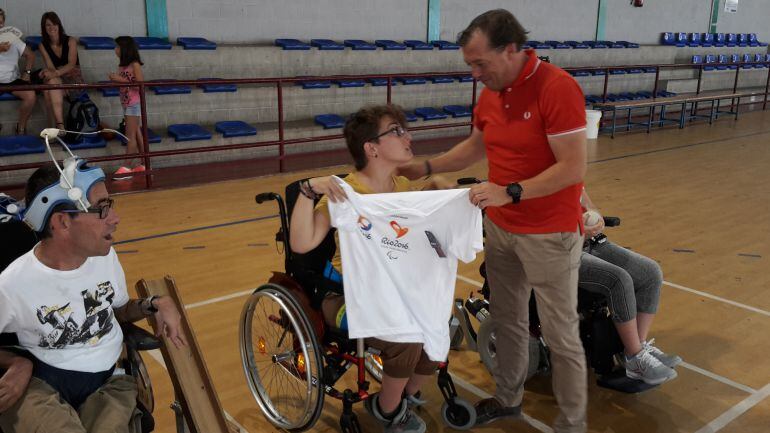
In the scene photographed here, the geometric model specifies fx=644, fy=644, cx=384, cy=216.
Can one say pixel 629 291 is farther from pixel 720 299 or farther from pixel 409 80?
pixel 409 80

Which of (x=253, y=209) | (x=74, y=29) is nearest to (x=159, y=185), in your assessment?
(x=253, y=209)

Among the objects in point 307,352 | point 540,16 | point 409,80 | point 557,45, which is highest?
point 540,16

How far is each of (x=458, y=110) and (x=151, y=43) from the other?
4866 mm

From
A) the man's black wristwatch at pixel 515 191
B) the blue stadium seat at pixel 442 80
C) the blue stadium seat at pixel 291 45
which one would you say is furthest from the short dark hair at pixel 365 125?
the blue stadium seat at pixel 442 80

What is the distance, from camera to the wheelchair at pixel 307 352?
217cm

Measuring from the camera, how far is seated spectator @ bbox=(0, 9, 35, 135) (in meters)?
6.46

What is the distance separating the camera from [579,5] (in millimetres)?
13797

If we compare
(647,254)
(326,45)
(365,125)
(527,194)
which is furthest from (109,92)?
(527,194)

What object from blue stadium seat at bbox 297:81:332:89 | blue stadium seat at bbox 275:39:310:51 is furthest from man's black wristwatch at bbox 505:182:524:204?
blue stadium seat at bbox 275:39:310:51

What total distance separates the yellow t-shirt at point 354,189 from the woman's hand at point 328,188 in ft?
0.19

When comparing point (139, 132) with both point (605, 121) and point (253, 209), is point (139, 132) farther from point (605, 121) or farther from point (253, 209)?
point (605, 121)

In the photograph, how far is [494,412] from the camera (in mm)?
2479

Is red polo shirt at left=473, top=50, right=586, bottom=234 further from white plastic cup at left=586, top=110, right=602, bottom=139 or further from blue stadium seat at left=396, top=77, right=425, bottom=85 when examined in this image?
blue stadium seat at left=396, top=77, right=425, bottom=85

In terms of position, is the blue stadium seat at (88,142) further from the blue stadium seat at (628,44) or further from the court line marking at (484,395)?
the blue stadium seat at (628,44)
